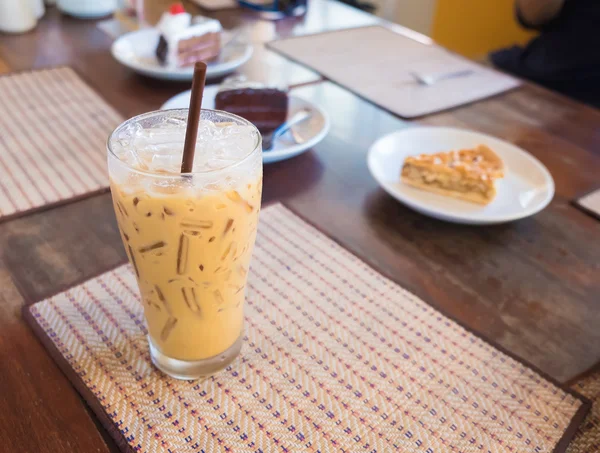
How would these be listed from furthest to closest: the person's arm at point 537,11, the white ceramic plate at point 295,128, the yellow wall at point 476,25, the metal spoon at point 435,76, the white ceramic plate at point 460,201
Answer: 1. the yellow wall at point 476,25
2. the person's arm at point 537,11
3. the metal spoon at point 435,76
4. the white ceramic plate at point 295,128
5. the white ceramic plate at point 460,201

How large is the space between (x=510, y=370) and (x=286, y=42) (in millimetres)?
1179

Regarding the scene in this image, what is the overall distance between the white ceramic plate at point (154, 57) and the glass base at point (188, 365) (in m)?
0.79

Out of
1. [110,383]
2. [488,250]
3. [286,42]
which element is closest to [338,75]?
[286,42]

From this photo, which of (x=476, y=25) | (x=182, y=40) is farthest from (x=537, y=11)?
(x=182, y=40)

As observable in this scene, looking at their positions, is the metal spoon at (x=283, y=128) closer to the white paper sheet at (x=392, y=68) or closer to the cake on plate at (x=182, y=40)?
the white paper sheet at (x=392, y=68)

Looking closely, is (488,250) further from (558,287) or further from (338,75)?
(338,75)

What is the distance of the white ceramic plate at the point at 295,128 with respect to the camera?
37.3 inches

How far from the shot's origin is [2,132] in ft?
3.38

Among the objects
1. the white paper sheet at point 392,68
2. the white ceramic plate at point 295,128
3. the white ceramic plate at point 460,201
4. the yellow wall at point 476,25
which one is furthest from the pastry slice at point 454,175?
the yellow wall at point 476,25

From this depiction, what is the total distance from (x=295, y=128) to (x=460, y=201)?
344 mm

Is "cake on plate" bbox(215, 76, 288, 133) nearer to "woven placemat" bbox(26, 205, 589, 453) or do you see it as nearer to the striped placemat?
the striped placemat

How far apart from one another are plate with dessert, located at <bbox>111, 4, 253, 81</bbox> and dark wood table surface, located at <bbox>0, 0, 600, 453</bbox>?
1.9 inches

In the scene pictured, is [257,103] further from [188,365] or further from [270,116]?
[188,365]

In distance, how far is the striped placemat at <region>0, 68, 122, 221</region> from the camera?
0.87m
